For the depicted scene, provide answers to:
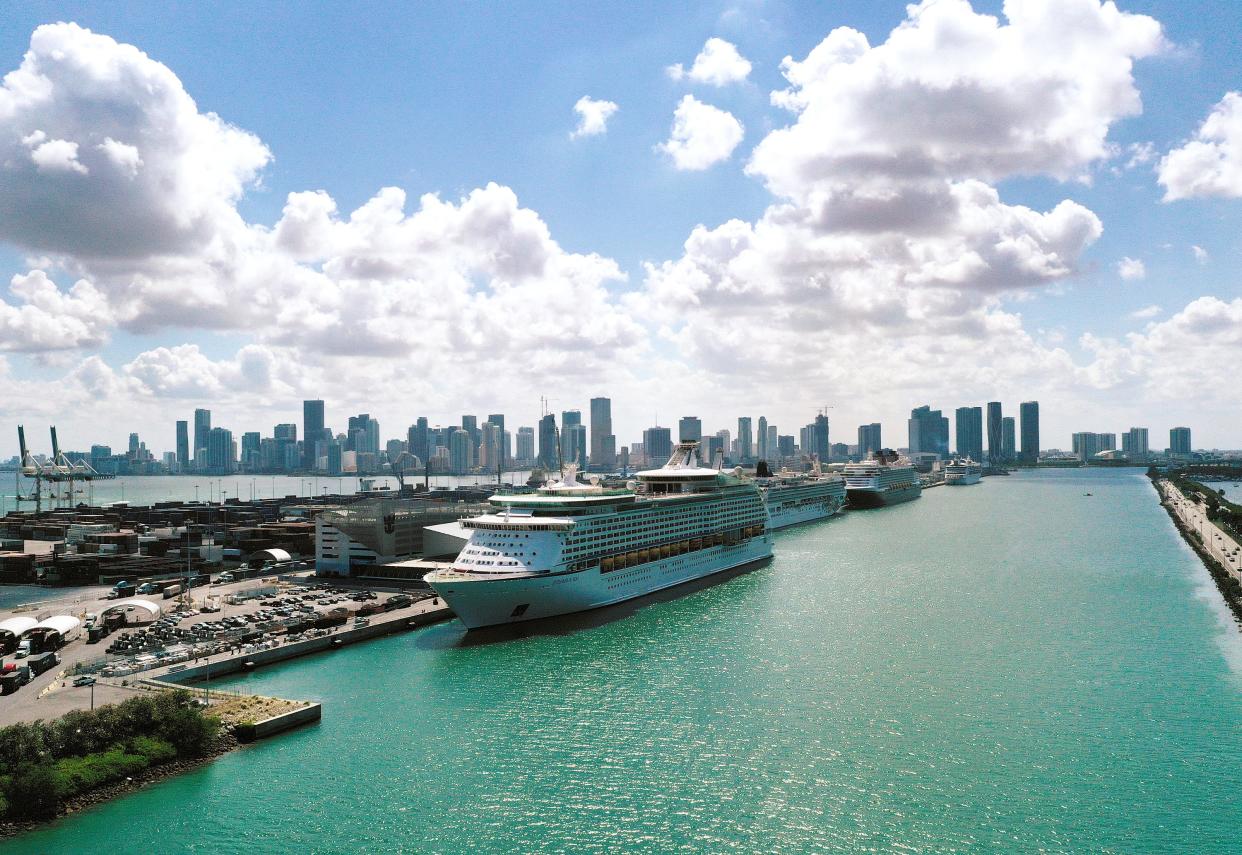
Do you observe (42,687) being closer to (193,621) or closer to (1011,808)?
(193,621)

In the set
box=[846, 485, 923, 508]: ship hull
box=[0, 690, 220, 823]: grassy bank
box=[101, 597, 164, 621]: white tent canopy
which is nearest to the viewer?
box=[0, 690, 220, 823]: grassy bank

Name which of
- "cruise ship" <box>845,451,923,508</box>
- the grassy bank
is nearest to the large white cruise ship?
the grassy bank

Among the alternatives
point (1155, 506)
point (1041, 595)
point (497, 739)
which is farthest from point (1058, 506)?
point (497, 739)

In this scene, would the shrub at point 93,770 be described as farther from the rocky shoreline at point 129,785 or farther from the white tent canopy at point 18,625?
the white tent canopy at point 18,625

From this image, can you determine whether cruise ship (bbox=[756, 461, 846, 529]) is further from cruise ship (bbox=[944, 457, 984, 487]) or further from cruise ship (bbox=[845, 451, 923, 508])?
cruise ship (bbox=[944, 457, 984, 487])

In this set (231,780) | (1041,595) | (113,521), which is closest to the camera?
(231,780)

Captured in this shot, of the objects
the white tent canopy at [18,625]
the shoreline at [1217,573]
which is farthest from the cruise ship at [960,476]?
the white tent canopy at [18,625]
